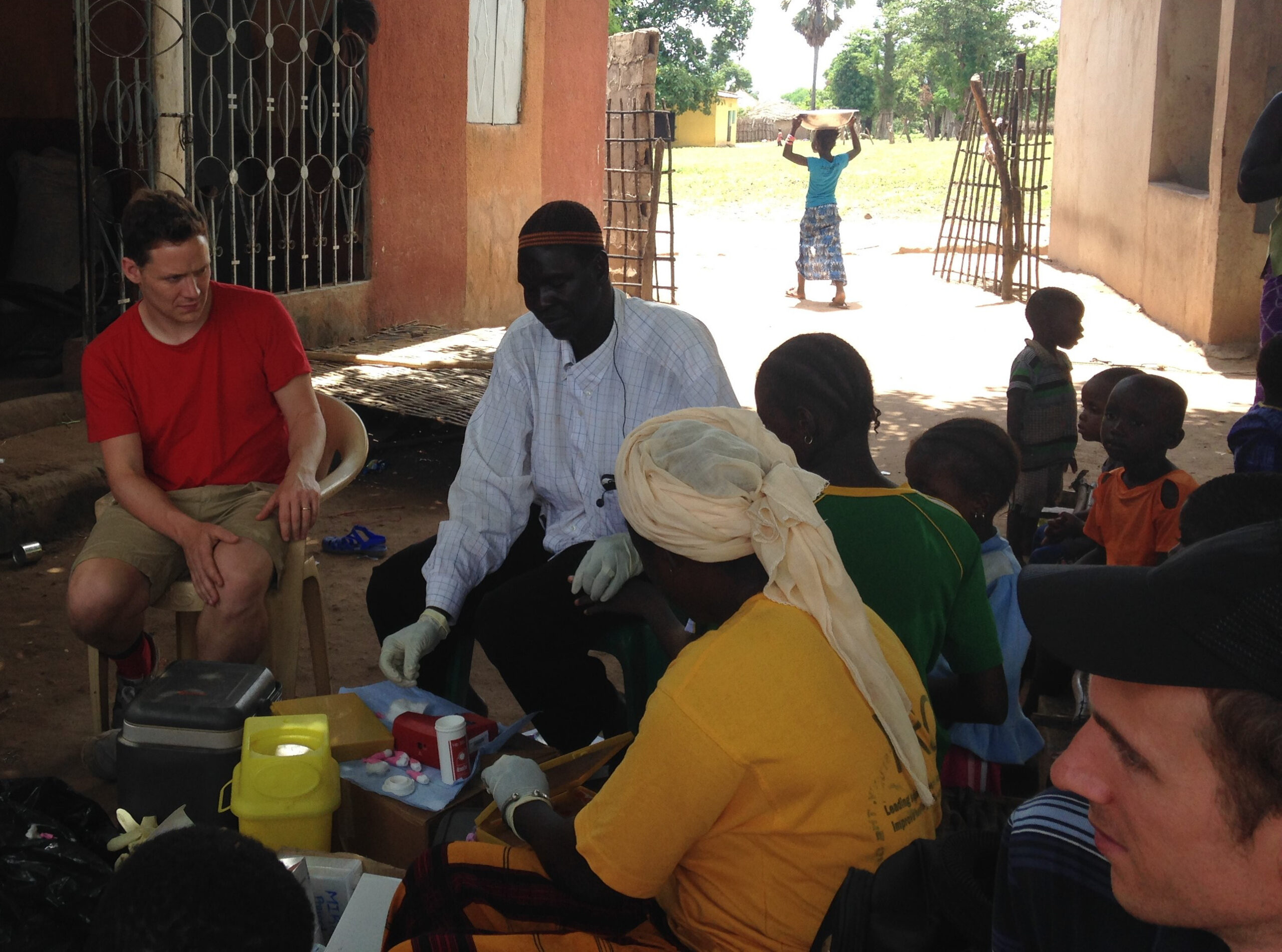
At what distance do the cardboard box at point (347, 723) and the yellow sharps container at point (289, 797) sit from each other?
0.34 ft

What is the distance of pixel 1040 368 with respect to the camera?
4484 mm

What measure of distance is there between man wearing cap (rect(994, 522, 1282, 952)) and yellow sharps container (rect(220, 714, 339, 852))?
1.68 meters

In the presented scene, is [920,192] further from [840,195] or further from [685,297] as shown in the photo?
[685,297]

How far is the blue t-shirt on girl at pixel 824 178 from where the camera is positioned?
11.9m

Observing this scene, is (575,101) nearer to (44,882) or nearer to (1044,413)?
(1044,413)

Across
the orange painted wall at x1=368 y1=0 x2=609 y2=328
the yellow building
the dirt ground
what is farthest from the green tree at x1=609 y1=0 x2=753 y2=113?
the orange painted wall at x1=368 y1=0 x2=609 y2=328

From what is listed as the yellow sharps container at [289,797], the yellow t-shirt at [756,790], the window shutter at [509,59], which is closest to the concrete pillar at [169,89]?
the window shutter at [509,59]

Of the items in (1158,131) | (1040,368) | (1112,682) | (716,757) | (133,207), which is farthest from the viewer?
(1158,131)

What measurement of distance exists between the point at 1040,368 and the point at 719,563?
121 inches

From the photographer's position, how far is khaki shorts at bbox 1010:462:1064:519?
4.52m

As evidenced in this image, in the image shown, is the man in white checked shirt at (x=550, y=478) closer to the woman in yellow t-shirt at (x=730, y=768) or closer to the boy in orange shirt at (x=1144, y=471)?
the woman in yellow t-shirt at (x=730, y=768)

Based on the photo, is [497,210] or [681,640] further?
[497,210]

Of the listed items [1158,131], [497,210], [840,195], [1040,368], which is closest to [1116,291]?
[1158,131]

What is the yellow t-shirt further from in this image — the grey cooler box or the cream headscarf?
the grey cooler box
